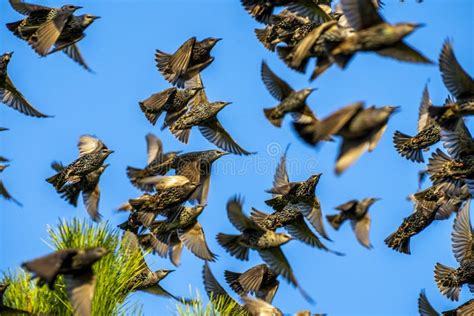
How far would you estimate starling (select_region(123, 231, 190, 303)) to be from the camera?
28.9 ft

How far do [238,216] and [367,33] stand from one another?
1.88m

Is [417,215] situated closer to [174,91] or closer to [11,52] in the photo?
[174,91]

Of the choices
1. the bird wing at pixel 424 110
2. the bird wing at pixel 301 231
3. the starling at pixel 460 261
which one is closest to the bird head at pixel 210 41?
the bird wing at pixel 301 231

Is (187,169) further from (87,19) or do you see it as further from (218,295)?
(87,19)

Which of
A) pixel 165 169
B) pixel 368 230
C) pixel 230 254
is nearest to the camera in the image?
pixel 368 230

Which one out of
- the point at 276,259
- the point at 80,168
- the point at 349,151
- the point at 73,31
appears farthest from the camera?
the point at 80,168

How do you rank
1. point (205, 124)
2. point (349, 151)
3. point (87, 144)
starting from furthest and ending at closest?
point (205, 124), point (87, 144), point (349, 151)

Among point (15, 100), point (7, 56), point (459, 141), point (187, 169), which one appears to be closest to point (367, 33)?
point (459, 141)

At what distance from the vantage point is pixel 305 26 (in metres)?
9.02

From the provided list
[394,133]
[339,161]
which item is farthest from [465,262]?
[339,161]

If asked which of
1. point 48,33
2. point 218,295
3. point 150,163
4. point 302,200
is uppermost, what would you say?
point 48,33

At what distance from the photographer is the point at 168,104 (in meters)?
9.73

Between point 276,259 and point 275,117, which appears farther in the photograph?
point 276,259

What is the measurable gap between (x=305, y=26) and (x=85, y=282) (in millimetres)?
3058
